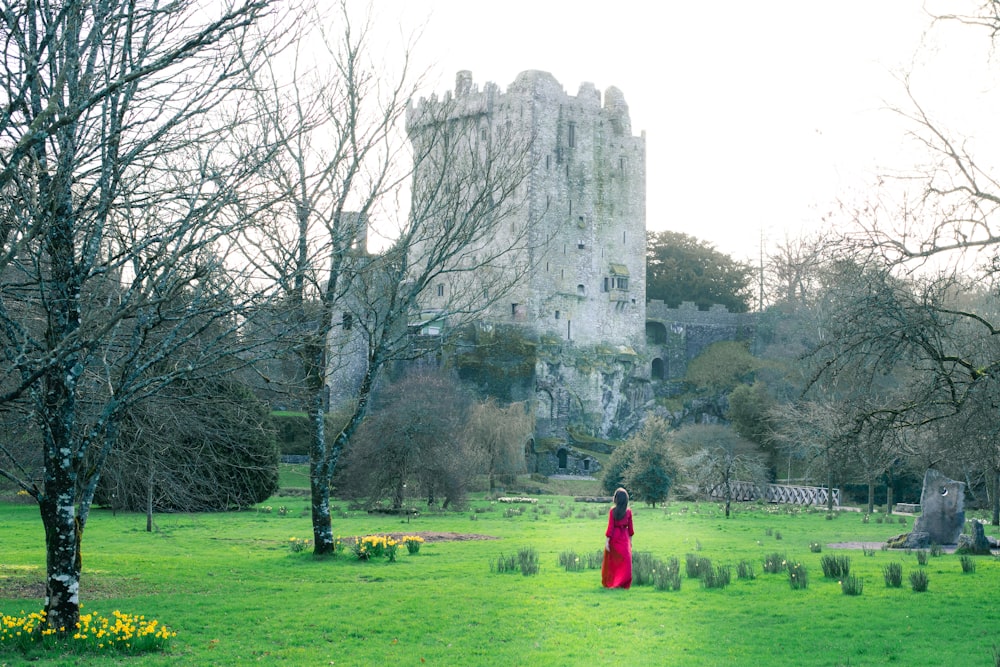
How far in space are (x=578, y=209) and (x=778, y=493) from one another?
29.4 metres

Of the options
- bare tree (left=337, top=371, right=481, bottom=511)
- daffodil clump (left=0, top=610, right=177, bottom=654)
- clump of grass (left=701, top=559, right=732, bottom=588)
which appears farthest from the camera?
bare tree (left=337, top=371, right=481, bottom=511)

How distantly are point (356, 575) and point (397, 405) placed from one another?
49.8 feet

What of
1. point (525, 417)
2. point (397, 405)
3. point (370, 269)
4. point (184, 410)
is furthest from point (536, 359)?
point (184, 410)

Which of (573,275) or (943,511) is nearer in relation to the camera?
(943,511)

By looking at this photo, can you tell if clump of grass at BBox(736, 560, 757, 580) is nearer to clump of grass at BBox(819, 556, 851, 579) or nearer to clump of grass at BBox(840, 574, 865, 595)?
clump of grass at BBox(819, 556, 851, 579)

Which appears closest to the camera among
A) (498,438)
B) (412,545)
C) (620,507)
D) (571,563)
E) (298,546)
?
(620,507)

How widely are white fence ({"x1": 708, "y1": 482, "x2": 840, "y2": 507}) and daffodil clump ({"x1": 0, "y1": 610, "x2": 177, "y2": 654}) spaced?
28560 millimetres

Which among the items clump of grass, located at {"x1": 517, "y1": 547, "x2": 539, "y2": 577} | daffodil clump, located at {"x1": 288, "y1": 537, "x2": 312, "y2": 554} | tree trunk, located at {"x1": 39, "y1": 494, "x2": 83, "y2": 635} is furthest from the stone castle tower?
tree trunk, located at {"x1": 39, "y1": 494, "x2": 83, "y2": 635}

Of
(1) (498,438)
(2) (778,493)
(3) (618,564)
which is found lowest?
(2) (778,493)

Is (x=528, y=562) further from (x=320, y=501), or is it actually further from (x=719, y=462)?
(x=719, y=462)

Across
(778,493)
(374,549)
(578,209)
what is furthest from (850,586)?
(578,209)

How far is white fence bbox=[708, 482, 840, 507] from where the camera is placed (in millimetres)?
36969

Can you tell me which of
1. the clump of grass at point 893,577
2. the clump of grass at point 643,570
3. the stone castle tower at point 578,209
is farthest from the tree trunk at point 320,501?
the stone castle tower at point 578,209

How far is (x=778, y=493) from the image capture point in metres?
39.0
